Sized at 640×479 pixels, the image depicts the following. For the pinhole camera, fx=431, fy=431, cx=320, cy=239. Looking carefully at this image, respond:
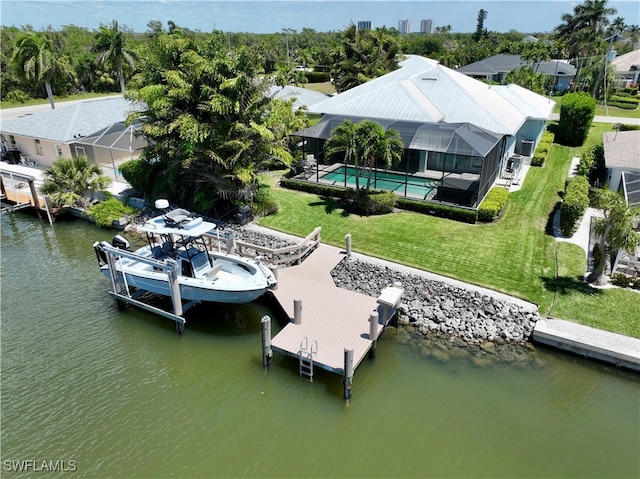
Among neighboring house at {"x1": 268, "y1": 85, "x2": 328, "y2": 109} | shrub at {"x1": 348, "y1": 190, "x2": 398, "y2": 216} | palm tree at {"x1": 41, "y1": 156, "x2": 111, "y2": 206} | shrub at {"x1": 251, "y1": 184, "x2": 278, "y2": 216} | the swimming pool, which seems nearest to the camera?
shrub at {"x1": 348, "y1": 190, "x2": 398, "y2": 216}

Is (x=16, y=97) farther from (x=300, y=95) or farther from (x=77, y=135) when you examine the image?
(x=300, y=95)

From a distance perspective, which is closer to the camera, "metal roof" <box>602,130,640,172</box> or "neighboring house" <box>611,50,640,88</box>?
"metal roof" <box>602,130,640,172</box>

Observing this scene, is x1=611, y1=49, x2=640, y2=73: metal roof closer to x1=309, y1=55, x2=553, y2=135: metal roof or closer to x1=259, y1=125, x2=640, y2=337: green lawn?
x1=309, y1=55, x2=553, y2=135: metal roof

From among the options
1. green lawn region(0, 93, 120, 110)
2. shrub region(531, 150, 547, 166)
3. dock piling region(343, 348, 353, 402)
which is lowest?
dock piling region(343, 348, 353, 402)

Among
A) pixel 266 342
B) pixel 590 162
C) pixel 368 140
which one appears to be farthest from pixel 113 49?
pixel 590 162

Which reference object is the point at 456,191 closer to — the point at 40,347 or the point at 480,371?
the point at 480,371

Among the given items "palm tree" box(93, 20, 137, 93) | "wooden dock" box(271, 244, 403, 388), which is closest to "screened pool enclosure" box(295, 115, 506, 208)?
"wooden dock" box(271, 244, 403, 388)
